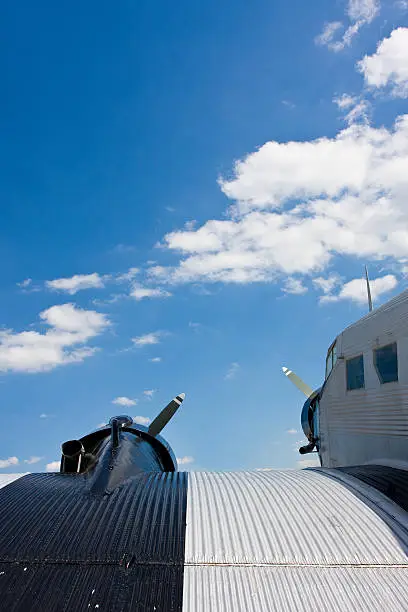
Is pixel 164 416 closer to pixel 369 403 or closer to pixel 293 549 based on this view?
pixel 369 403

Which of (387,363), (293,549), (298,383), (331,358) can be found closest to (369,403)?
(387,363)

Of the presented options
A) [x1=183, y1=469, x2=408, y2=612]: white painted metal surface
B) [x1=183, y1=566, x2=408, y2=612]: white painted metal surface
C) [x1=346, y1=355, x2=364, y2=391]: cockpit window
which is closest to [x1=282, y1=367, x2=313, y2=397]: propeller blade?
[x1=346, y1=355, x2=364, y2=391]: cockpit window

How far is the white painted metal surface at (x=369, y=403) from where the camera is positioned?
715cm

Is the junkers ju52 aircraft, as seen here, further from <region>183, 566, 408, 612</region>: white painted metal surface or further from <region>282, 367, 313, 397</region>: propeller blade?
<region>282, 367, 313, 397</region>: propeller blade

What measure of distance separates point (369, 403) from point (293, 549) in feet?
14.1

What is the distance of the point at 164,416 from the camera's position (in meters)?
11.8

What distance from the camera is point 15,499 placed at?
18.9 ft

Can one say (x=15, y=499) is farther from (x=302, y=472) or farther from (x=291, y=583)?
(x=302, y=472)

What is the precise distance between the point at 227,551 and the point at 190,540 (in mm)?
364

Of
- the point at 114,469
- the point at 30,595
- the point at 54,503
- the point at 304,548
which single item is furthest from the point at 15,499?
the point at 304,548

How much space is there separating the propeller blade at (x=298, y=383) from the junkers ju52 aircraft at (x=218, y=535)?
653cm

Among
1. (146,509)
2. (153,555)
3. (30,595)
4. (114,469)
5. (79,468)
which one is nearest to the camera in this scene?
(30,595)

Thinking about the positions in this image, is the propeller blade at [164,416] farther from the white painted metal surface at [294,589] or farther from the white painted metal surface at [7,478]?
the white painted metal surface at [294,589]

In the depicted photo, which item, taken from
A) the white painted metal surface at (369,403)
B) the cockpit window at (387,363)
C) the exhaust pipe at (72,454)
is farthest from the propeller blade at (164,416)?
the cockpit window at (387,363)
